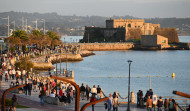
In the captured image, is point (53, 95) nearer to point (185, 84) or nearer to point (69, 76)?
point (69, 76)

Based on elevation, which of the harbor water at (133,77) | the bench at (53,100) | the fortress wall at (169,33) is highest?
the fortress wall at (169,33)

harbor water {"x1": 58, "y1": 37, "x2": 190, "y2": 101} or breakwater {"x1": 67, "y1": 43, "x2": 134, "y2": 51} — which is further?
breakwater {"x1": 67, "y1": 43, "x2": 134, "y2": 51}

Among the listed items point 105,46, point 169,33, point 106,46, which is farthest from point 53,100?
point 169,33

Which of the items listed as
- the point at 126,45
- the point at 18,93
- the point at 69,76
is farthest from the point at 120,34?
the point at 18,93

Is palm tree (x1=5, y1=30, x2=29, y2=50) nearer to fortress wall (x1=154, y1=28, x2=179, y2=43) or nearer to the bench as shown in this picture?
the bench

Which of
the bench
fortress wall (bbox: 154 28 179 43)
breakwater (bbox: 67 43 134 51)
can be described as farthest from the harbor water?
fortress wall (bbox: 154 28 179 43)

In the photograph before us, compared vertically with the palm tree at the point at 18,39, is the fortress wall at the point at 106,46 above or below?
below

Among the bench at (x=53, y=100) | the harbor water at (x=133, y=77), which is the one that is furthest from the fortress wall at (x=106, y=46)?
the bench at (x=53, y=100)

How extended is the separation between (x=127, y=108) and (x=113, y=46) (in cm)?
13823

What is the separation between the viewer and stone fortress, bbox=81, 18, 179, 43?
18238 cm

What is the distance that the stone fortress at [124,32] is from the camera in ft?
598

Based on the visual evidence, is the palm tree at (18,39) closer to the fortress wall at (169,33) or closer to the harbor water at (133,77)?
the harbor water at (133,77)

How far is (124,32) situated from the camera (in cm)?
18112

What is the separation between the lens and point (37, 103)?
27.5 meters
